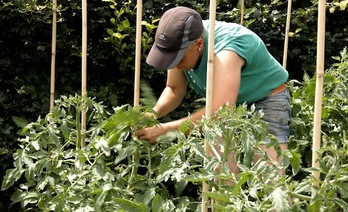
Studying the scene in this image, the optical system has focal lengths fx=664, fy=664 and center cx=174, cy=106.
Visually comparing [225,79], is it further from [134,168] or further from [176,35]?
[134,168]

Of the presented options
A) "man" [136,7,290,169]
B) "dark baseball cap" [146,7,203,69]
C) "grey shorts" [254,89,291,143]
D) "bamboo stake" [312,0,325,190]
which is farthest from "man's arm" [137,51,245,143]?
"bamboo stake" [312,0,325,190]

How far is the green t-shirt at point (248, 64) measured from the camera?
2197 millimetres

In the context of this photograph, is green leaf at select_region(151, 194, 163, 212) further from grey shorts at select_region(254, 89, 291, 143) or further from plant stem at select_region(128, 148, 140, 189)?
grey shorts at select_region(254, 89, 291, 143)

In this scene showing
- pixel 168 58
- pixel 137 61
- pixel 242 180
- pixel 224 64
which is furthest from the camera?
pixel 137 61

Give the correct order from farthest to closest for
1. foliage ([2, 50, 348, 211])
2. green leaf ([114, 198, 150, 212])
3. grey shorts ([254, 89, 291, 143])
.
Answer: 1. grey shorts ([254, 89, 291, 143])
2. green leaf ([114, 198, 150, 212])
3. foliage ([2, 50, 348, 211])

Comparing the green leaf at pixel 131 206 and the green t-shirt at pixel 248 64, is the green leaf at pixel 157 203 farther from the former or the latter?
the green t-shirt at pixel 248 64

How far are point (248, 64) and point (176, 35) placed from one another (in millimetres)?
271

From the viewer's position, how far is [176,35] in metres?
2.17

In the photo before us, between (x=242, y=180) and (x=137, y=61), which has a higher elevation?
(x=137, y=61)

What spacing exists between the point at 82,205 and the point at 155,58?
1.80 ft

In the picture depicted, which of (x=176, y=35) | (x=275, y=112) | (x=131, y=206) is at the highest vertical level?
(x=176, y=35)

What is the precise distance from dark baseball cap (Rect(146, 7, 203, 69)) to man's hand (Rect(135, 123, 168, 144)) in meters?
0.21

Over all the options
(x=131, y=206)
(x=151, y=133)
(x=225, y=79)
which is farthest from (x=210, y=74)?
(x=131, y=206)

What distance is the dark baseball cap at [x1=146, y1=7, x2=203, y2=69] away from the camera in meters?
2.18
